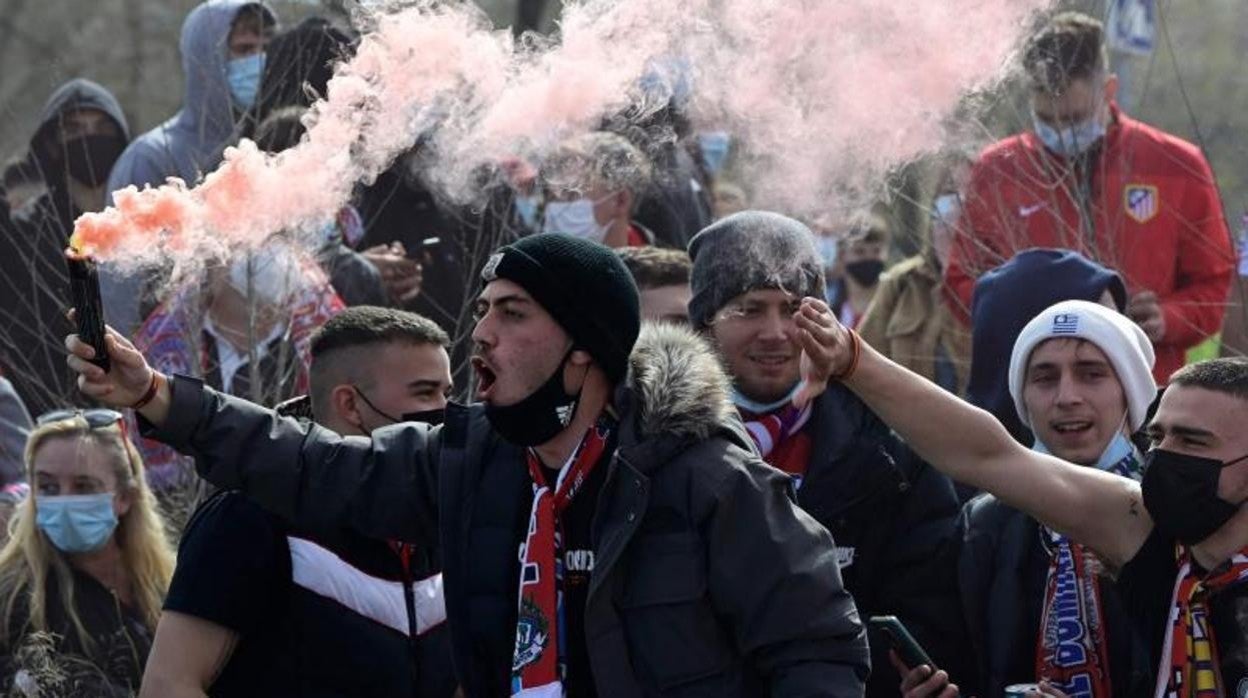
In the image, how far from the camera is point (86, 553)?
8.46 meters

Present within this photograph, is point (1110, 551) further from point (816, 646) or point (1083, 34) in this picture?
point (1083, 34)

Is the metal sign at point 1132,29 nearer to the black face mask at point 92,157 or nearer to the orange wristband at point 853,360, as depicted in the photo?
the orange wristband at point 853,360

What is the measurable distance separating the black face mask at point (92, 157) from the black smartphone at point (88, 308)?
16.3 feet

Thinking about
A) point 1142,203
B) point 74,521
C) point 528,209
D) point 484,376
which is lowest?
point 74,521

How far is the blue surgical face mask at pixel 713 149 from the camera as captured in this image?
1085 centimetres

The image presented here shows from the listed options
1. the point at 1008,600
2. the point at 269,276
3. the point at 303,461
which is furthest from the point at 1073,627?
the point at 269,276

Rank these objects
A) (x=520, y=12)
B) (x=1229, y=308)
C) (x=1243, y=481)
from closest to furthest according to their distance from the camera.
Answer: (x=1243, y=481) < (x=1229, y=308) < (x=520, y=12)

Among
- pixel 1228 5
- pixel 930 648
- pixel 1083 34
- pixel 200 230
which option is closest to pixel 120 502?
pixel 200 230

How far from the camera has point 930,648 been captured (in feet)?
22.1

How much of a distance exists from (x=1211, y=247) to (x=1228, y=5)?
1.01 meters

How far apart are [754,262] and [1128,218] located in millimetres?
2617

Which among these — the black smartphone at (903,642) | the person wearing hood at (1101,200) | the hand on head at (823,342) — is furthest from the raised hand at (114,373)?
the person wearing hood at (1101,200)

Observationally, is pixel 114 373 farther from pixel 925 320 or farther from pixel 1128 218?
pixel 925 320

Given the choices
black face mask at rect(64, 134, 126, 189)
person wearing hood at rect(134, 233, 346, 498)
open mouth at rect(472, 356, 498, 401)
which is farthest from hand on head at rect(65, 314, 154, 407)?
black face mask at rect(64, 134, 126, 189)
